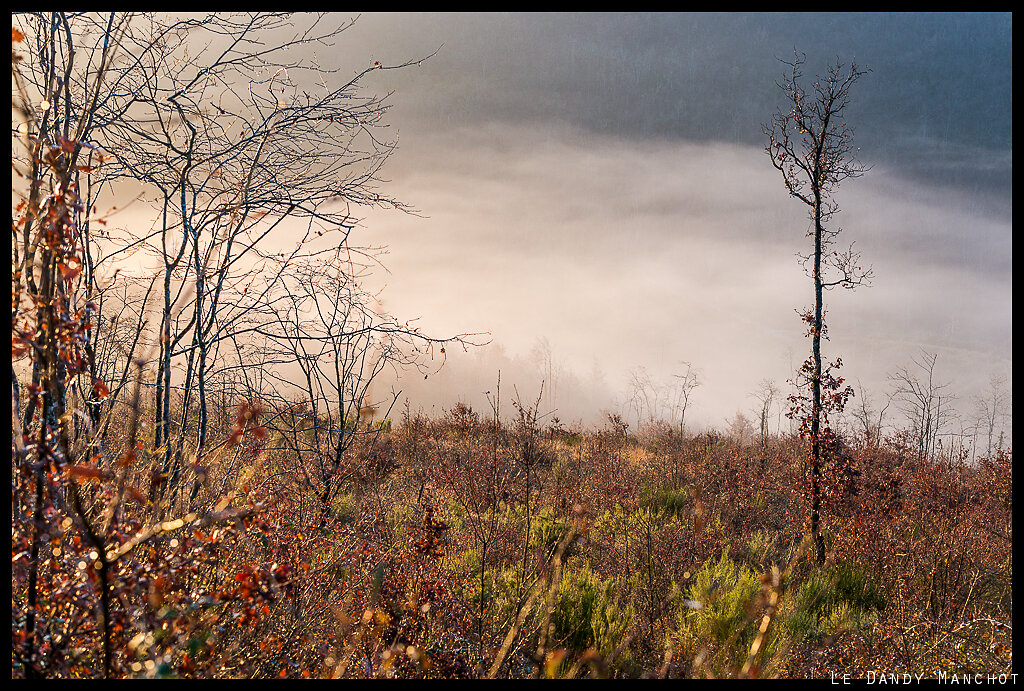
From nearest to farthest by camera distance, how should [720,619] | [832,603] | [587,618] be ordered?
1. [587,618]
2. [720,619]
3. [832,603]

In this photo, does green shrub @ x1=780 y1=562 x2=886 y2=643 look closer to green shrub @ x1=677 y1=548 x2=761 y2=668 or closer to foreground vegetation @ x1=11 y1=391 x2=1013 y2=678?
foreground vegetation @ x1=11 y1=391 x2=1013 y2=678

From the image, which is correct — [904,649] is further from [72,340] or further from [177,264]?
[177,264]

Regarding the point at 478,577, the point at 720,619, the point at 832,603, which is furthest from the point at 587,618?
the point at 832,603

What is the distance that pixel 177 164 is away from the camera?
173 inches

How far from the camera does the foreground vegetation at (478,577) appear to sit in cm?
222

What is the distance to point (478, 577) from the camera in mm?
4816

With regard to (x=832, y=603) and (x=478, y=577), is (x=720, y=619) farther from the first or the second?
(x=832, y=603)

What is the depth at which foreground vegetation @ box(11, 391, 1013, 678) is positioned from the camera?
222cm

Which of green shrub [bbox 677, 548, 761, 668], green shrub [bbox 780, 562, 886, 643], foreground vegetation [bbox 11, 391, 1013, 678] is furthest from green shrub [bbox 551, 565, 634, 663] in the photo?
green shrub [bbox 780, 562, 886, 643]

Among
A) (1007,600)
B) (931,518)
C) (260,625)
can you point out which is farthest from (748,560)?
(260,625)

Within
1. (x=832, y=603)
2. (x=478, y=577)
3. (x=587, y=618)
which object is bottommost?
(x=832, y=603)

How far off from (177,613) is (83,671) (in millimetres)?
560

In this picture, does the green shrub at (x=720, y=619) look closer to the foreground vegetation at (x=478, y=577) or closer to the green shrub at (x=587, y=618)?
the foreground vegetation at (x=478, y=577)

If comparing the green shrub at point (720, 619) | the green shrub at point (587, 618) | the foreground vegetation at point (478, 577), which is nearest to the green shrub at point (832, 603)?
the foreground vegetation at point (478, 577)
